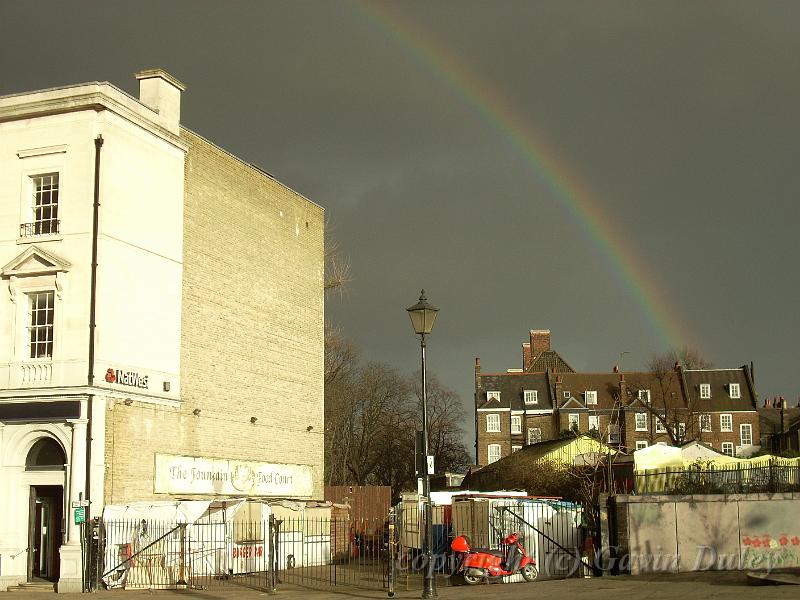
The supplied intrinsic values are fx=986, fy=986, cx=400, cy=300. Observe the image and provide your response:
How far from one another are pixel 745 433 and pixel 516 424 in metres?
21.8

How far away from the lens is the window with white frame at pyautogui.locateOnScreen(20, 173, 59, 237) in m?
30.0

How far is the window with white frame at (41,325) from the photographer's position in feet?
96.5

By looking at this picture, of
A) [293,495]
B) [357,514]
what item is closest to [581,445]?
[357,514]

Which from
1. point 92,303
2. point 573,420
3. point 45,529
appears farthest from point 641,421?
point 92,303

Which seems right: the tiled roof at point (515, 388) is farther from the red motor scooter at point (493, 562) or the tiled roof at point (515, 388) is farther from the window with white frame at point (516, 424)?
the red motor scooter at point (493, 562)

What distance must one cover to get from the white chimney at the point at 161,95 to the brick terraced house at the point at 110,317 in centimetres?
5

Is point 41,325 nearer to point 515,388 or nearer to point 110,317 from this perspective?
point 110,317

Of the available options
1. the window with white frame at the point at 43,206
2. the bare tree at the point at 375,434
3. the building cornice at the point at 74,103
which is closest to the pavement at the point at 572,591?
the window with white frame at the point at 43,206

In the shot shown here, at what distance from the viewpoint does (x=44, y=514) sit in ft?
95.8

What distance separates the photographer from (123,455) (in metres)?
29.5

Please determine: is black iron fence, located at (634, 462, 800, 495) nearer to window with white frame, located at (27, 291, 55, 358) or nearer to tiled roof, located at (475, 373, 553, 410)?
window with white frame, located at (27, 291, 55, 358)

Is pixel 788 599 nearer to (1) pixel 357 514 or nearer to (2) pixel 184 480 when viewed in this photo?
(2) pixel 184 480

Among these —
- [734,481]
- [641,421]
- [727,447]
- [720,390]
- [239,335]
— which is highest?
[720,390]

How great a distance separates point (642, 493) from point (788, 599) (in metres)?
8.70
